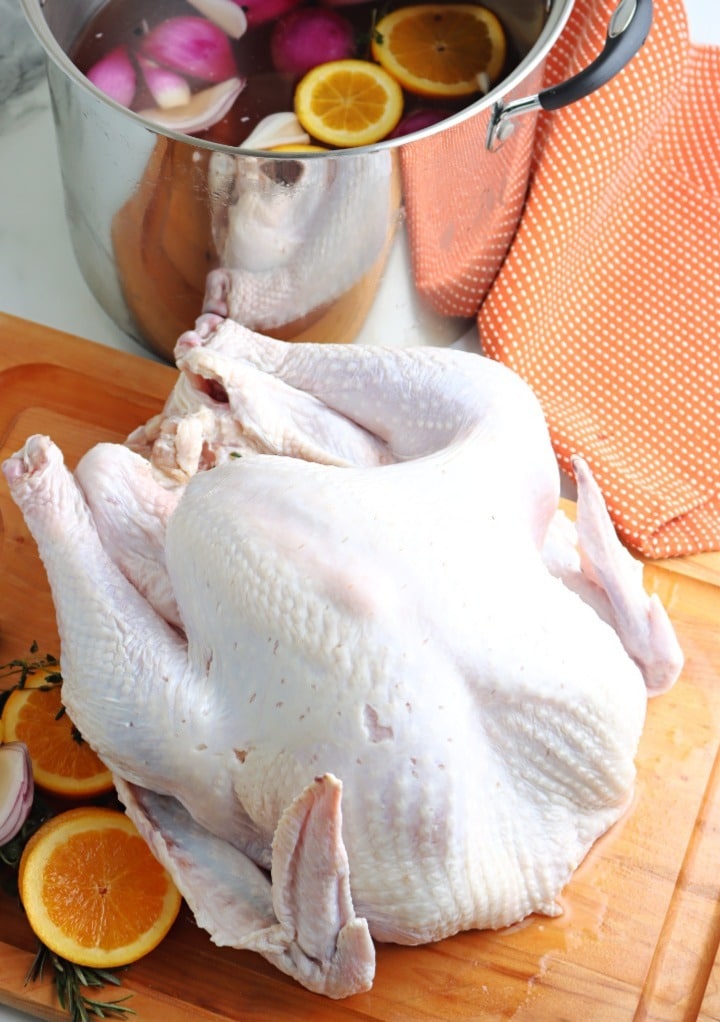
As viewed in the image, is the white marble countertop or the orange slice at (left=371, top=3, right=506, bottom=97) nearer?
the orange slice at (left=371, top=3, right=506, bottom=97)

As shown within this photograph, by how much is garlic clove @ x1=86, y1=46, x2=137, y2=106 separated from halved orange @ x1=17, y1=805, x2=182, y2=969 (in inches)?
33.2

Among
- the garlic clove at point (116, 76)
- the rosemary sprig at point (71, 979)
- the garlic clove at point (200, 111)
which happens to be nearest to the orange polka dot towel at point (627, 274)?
the garlic clove at point (200, 111)

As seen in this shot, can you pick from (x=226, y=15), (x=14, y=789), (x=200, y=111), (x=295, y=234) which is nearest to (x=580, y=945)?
(x=14, y=789)

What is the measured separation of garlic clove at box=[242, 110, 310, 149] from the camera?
149 cm

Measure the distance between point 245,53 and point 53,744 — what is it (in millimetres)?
890

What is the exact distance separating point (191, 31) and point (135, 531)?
682 millimetres

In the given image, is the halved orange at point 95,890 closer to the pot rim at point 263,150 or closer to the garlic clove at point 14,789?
the garlic clove at point 14,789

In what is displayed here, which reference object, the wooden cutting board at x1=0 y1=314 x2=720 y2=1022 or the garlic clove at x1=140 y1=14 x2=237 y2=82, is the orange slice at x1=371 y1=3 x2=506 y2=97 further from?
the wooden cutting board at x1=0 y1=314 x2=720 y2=1022

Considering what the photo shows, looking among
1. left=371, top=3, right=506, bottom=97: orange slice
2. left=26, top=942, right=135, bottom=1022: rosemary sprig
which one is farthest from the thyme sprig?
left=371, top=3, right=506, bottom=97: orange slice

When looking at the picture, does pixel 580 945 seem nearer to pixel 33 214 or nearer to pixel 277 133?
pixel 277 133

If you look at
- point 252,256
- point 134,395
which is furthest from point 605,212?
point 134,395

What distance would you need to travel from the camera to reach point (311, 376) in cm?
142

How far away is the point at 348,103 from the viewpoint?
152 cm

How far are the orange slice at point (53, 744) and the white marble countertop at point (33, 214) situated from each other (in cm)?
58
